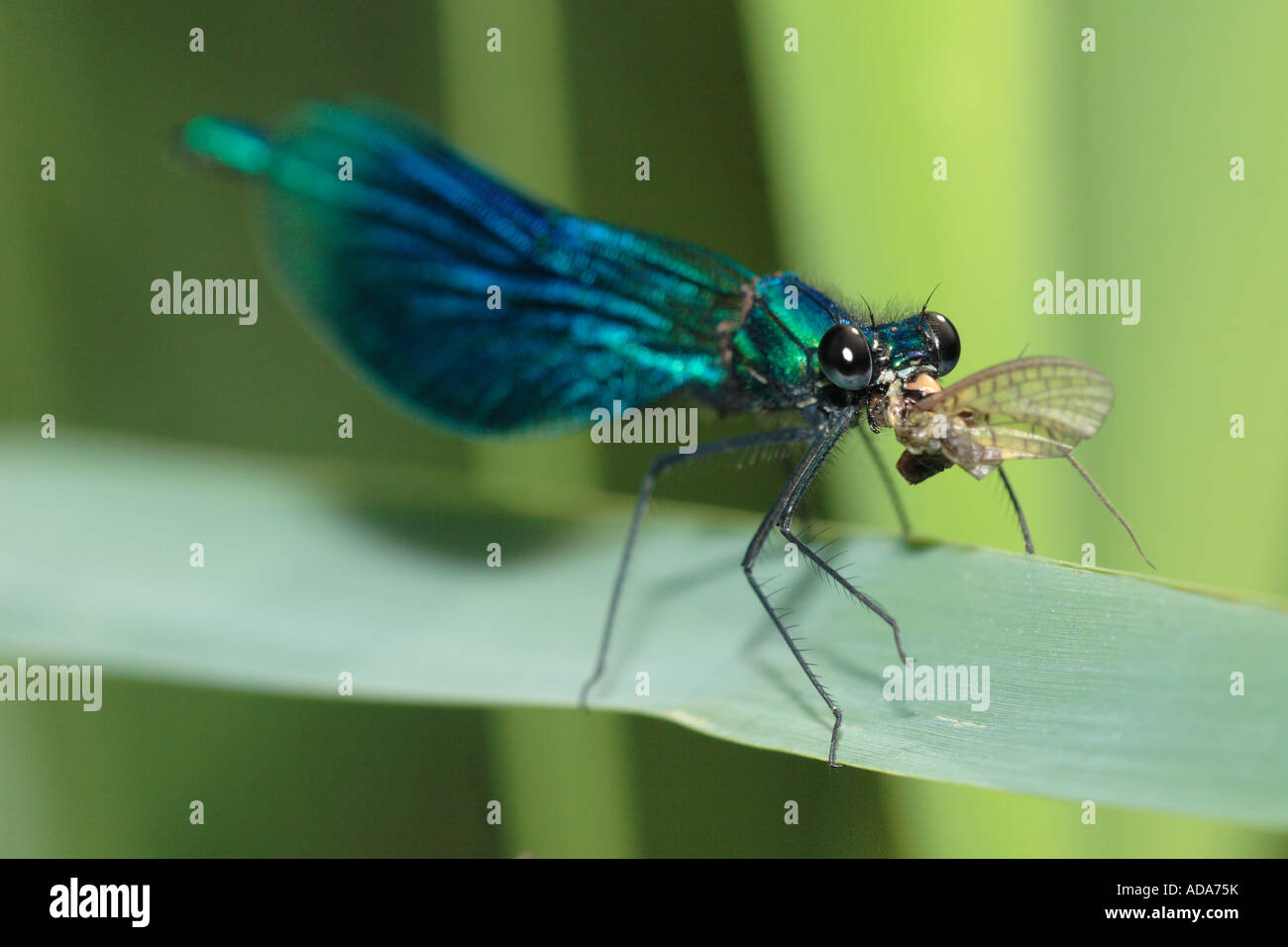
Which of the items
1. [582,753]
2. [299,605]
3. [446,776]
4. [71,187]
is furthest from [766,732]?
[71,187]

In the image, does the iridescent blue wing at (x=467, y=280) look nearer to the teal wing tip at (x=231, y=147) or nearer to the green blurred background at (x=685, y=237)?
the teal wing tip at (x=231, y=147)

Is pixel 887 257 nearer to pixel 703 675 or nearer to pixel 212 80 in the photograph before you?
pixel 703 675

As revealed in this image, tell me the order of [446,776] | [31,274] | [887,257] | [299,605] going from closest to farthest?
[887,257] → [299,605] → [446,776] → [31,274]

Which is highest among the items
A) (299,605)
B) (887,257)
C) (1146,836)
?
(887,257)

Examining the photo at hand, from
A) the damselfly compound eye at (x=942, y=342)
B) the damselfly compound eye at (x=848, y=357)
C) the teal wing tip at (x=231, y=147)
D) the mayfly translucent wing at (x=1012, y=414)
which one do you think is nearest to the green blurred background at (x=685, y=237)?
the mayfly translucent wing at (x=1012, y=414)

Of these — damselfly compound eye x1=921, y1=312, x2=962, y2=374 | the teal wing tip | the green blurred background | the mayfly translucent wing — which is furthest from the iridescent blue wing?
the mayfly translucent wing

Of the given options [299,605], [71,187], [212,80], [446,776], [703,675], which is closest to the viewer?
[703,675]

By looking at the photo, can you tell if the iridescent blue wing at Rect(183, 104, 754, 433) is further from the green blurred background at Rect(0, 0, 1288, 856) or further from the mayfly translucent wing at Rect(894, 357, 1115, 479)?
the mayfly translucent wing at Rect(894, 357, 1115, 479)
